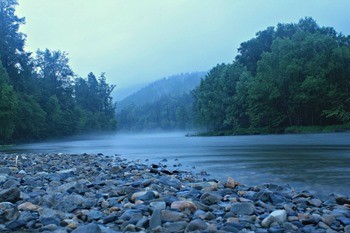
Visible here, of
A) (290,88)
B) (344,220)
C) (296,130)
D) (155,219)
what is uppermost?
(290,88)

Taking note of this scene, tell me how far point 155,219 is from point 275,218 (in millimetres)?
1492

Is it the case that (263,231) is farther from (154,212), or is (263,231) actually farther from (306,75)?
(306,75)

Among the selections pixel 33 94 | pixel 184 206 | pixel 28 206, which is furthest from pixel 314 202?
pixel 33 94

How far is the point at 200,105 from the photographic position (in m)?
80.1

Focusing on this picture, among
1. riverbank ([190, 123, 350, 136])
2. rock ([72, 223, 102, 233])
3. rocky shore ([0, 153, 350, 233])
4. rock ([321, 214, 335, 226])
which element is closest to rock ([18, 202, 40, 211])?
rocky shore ([0, 153, 350, 233])

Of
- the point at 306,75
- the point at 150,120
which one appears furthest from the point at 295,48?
the point at 150,120

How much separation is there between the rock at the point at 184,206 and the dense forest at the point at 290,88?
46061mm

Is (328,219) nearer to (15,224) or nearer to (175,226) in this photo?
(175,226)

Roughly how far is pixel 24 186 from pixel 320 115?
52628 millimetres

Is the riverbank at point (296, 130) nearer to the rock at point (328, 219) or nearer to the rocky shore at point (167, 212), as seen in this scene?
the rocky shore at point (167, 212)

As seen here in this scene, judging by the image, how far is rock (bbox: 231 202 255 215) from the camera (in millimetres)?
4918

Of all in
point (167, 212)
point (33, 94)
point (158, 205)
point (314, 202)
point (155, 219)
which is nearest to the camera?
point (155, 219)

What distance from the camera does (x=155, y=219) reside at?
14.6 feet

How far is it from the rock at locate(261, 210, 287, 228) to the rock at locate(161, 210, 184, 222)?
1.03m
